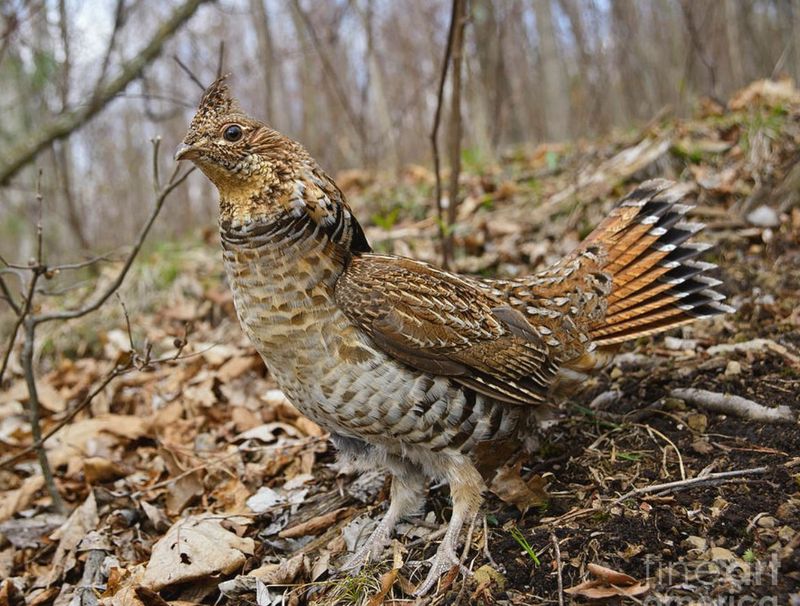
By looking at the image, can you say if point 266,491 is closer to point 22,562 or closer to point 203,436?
point 203,436

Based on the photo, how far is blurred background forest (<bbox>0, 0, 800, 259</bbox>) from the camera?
7910 mm

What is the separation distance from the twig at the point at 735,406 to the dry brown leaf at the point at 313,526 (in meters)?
1.87

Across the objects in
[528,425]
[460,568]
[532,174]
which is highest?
[532,174]

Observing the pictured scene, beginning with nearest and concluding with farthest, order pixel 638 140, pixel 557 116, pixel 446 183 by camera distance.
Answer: pixel 638 140 < pixel 446 183 < pixel 557 116

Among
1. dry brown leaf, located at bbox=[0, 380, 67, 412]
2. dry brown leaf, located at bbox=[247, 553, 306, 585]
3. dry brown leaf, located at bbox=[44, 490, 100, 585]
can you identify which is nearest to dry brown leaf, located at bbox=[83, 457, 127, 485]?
dry brown leaf, located at bbox=[44, 490, 100, 585]

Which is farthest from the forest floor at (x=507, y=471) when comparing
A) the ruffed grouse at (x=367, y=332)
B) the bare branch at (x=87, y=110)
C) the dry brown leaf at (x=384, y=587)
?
the bare branch at (x=87, y=110)

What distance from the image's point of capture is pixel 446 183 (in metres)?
7.76

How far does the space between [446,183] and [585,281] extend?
14.6ft

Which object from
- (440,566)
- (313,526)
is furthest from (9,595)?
(440,566)

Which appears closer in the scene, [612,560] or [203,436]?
[612,560]

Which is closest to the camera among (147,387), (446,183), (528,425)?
(528,425)

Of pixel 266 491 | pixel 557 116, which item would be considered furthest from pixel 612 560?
pixel 557 116

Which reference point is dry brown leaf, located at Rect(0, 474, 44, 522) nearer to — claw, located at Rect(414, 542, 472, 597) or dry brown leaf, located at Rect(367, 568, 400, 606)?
dry brown leaf, located at Rect(367, 568, 400, 606)

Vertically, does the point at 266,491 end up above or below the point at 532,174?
below
